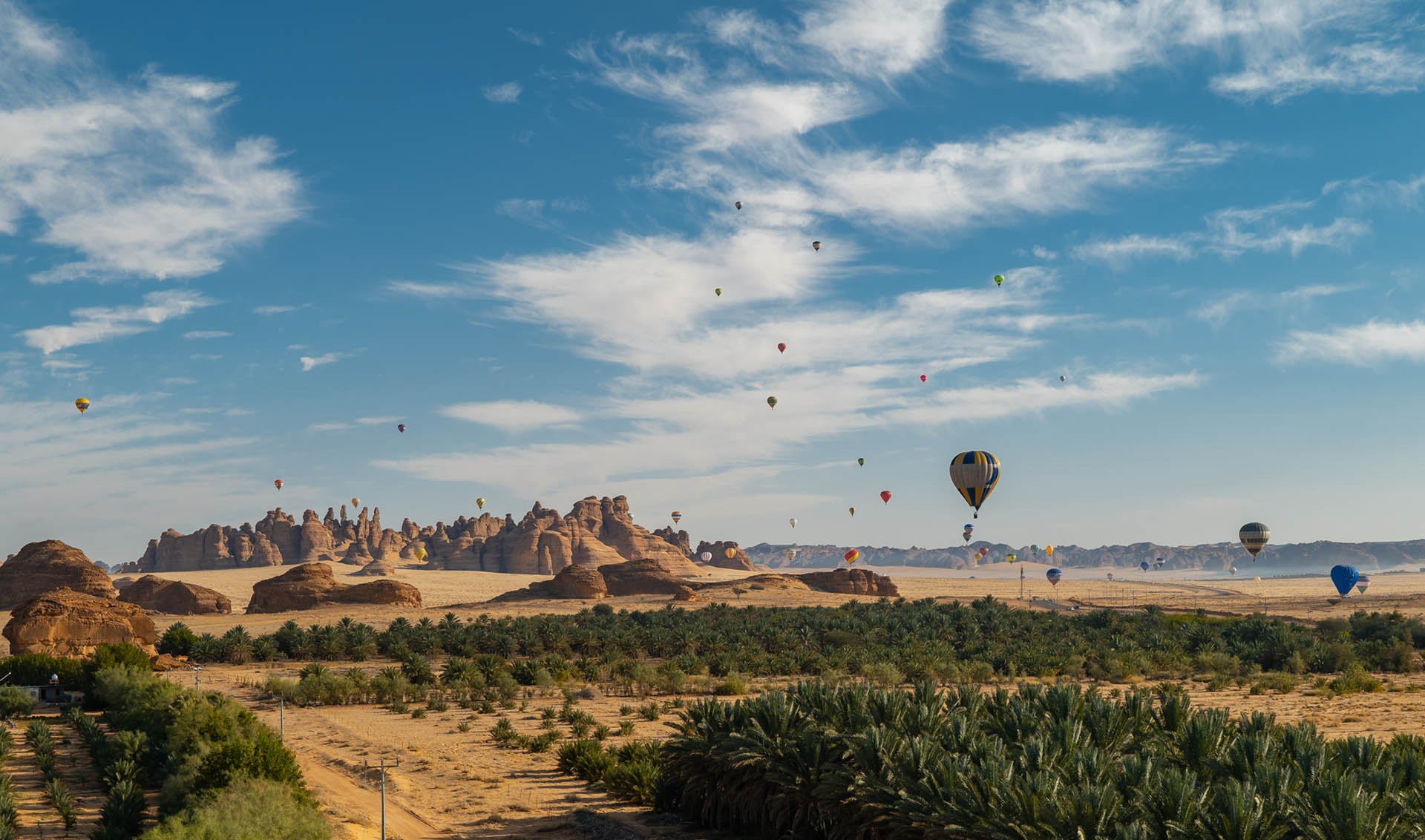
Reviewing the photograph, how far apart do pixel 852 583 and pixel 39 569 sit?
67.8m

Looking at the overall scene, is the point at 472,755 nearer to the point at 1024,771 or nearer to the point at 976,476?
the point at 1024,771

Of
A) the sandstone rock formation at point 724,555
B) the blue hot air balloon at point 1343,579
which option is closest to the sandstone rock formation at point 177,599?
the blue hot air balloon at point 1343,579

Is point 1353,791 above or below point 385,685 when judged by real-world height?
above

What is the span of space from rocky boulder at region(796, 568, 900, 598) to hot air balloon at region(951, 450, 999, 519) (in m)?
43.4

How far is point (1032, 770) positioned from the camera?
10633 mm

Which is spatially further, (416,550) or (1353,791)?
(416,550)

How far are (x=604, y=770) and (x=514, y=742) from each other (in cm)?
552

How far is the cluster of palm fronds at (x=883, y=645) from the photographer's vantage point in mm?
35938

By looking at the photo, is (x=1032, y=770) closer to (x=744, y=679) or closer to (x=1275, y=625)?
(x=744, y=679)

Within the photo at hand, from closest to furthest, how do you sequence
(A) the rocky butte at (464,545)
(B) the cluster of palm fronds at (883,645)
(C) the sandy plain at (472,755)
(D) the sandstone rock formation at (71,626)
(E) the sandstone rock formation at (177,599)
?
1. (C) the sandy plain at (472,755)
2. (D) the sandstone rock formation at (71,626)
3. (B) the cluster of palm fronds at (883,645)
4. (E) the sandstone rock formation at (177,599)
5. (A) the rocky butte at (464,545)

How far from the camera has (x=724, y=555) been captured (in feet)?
621

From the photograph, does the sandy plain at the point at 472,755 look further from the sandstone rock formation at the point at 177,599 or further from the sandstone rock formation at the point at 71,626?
the sandstone rock formation at the point at 177,599

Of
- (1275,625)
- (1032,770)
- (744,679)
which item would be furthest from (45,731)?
(1275,625)

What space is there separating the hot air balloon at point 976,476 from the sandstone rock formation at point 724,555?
Answer: 139971mm
